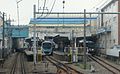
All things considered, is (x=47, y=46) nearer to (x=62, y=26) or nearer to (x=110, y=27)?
(x=110, y=27)

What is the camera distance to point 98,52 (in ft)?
190

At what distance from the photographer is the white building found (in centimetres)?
5264

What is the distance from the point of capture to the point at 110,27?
58375 millimetres

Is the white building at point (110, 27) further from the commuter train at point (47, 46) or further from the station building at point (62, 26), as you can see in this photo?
the commuter train at point (47, 46)

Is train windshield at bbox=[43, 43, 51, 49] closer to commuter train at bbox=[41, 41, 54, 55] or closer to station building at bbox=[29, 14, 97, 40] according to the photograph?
commuter train at bbox=[41, 41, 54, 55]

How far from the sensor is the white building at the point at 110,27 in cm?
5264

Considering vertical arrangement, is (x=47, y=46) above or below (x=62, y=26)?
below

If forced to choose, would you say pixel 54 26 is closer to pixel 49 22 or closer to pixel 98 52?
pixel 49 22

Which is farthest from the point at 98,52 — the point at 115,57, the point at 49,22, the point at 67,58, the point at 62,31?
the point at 49,22

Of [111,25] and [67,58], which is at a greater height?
[111,25]

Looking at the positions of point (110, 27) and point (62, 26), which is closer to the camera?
point (110, 27)

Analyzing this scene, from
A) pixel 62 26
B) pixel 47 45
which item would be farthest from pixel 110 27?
pixel 62 26

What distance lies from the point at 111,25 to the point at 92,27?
17405 millimetres

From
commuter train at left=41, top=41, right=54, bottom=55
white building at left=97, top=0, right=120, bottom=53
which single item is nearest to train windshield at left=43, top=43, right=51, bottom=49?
commuter train at left=41, top=41, right=54, bottom=55
